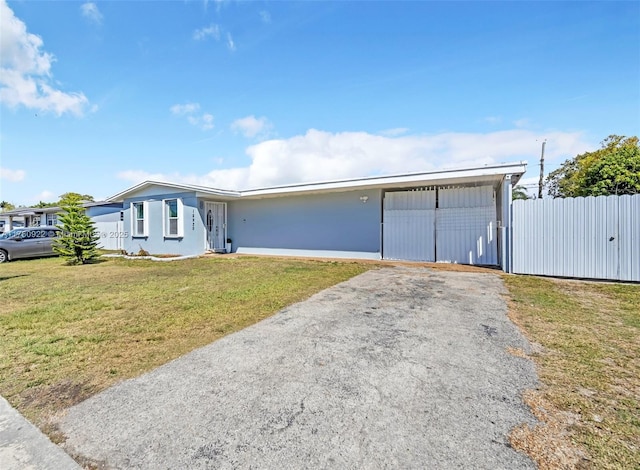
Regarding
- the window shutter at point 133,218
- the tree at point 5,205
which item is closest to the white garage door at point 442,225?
the window shutter at point 133,218

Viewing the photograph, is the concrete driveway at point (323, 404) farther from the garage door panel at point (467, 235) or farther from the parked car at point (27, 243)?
the parked car at point (27, 243)

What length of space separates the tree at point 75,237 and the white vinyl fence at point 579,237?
14966mm

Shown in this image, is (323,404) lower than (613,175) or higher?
lower

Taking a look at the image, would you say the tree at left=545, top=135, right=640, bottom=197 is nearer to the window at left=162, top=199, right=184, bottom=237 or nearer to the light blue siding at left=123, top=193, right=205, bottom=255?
the light blue siding at left=123, top=193, right=205, bottom=255

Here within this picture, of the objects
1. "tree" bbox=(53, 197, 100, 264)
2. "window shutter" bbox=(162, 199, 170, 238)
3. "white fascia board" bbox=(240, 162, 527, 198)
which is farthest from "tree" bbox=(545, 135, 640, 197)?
"tree" bbox=(53, 197, 100, 264)

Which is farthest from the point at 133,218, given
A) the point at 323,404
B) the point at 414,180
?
the point at 323,404

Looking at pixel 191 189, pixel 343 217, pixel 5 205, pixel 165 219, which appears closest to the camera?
pixel 343 217

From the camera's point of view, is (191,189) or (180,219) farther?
(180,219)

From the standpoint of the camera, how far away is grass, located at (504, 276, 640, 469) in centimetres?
181

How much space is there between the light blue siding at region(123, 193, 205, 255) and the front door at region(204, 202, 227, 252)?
1.85 feet

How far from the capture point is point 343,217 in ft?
40.2

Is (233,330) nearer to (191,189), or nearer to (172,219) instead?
(191,189)

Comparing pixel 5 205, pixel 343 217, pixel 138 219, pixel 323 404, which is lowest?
pixel 323 404

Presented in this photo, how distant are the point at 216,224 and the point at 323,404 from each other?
45.1 feet
